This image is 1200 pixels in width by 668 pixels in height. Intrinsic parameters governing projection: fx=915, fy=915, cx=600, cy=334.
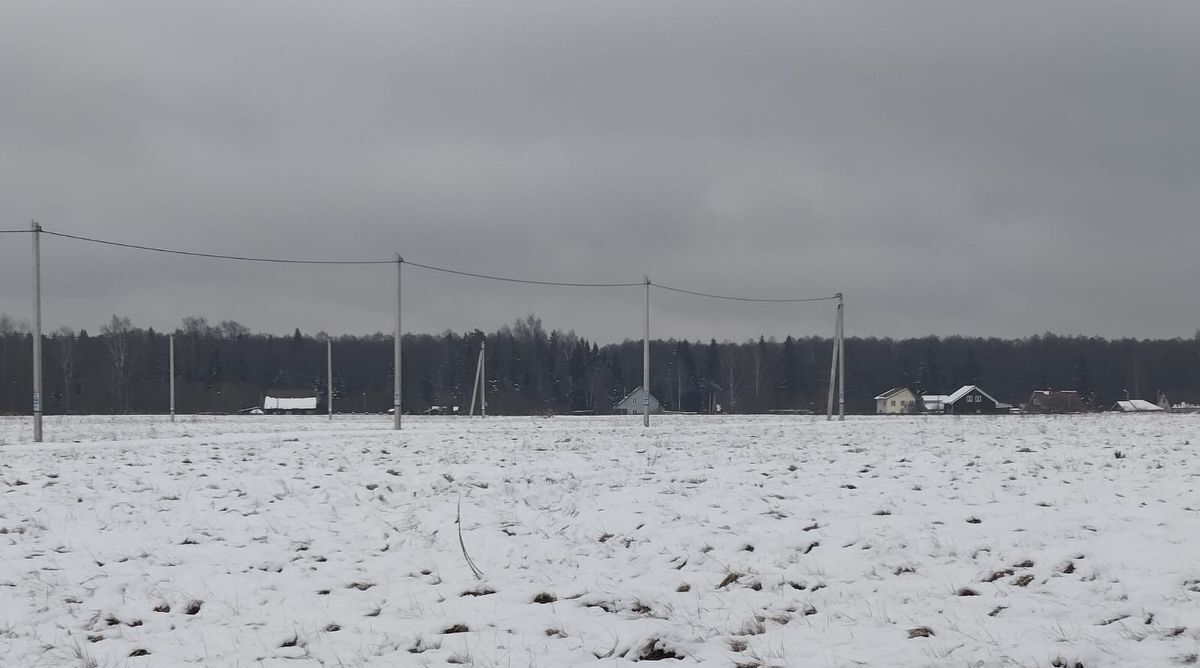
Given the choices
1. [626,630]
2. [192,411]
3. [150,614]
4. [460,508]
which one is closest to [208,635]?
[150,614]

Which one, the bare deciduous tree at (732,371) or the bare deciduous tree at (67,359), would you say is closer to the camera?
the bare deciduous tree at (67,359)

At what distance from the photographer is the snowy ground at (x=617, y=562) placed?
830 cm

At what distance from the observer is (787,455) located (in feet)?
65.0

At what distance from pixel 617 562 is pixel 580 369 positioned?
13437 centimetres

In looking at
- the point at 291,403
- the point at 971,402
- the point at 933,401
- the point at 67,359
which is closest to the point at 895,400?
the point at 933,401

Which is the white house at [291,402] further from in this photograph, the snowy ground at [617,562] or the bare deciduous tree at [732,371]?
the snowy ground at [617,562]

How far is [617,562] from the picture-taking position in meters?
11.4

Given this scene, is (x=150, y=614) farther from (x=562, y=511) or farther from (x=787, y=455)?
(x=787, y=455)

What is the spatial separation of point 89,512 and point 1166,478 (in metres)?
16.9

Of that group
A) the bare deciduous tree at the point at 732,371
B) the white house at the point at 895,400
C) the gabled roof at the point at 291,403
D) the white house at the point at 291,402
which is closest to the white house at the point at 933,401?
the white house at the point at 895,400

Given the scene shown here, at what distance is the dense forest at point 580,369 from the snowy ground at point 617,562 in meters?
103

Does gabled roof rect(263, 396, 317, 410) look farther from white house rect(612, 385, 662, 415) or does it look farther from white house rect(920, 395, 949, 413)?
white house rect(920, 395, 949, 413)

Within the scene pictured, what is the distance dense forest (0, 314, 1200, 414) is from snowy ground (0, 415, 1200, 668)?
339 ft

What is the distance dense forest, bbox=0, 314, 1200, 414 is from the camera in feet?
430
